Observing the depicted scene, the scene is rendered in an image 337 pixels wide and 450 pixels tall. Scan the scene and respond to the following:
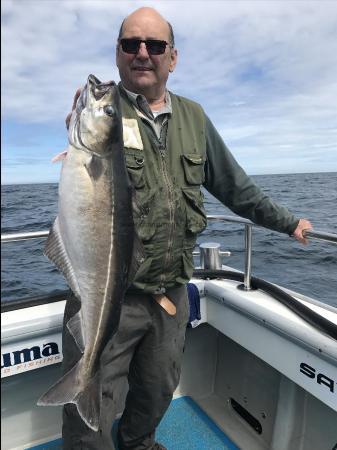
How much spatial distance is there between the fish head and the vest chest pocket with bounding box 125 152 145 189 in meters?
0.31

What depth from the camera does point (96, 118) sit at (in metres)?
2.05

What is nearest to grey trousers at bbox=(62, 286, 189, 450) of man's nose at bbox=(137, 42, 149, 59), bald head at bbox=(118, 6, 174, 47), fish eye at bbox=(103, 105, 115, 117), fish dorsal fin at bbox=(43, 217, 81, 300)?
fish dorsal fin at bbox=(43, 217, 81, 300)

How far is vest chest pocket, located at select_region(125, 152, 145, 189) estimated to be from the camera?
239cm

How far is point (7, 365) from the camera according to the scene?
2.90 metres

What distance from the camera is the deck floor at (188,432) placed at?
3.54m

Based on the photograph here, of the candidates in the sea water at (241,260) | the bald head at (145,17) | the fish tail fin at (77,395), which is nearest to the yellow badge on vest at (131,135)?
the bald head at (145,17)

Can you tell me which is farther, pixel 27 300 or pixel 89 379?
pixel 27 300

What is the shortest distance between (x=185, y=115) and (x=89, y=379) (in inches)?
66.8

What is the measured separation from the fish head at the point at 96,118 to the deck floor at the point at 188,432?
269 cm

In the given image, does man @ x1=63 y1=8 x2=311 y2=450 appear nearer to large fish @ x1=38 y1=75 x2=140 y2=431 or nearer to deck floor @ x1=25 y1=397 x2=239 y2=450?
large fish @ x1=38 y1=75 x2=140 y2=431

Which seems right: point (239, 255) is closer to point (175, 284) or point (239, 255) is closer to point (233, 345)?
point (233, 345)

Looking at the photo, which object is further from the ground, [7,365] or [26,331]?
[26,331]

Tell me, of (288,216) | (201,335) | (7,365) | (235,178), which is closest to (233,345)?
(201,335)

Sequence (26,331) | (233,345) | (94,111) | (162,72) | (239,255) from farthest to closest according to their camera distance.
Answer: (239,255) → (233,345) → (26,331) → (162,72) → (94,111)
